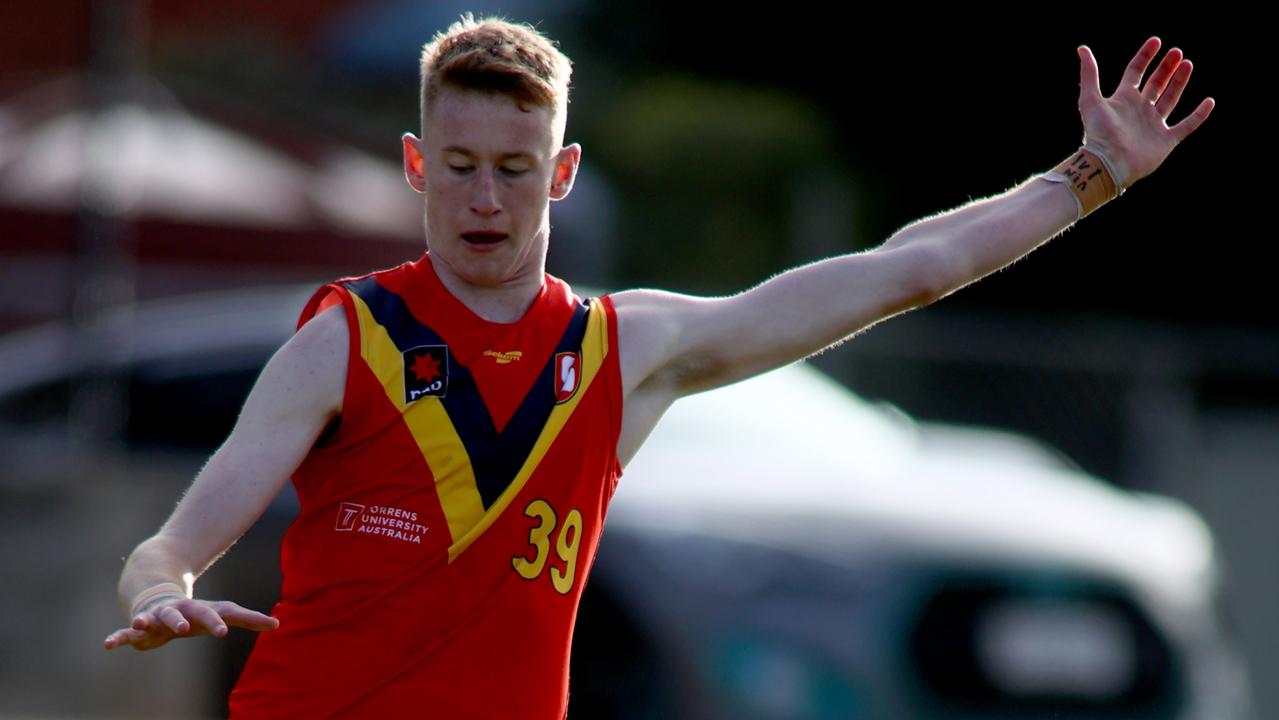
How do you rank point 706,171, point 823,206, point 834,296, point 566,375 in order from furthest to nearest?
point 706,171 < point 823,206 < point 834,296 < point 566,375

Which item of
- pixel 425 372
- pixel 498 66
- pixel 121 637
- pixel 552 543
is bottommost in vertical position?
pixel 121 637

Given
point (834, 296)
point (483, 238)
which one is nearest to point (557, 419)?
point (483, 238)

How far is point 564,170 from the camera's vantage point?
3.40 metres

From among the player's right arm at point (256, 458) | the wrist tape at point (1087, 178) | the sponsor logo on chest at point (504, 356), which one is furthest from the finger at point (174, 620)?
the wrist tape at point (1087, 178)

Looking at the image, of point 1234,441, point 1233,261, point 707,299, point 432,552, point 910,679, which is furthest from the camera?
point 1233,261

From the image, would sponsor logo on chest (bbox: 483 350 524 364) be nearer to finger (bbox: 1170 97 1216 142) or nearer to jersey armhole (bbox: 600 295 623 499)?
jersey armhole (bbox: 600 295 623 499)

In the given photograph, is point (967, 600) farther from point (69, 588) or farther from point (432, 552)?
point (432, 552)

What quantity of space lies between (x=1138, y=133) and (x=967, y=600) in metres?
4.05

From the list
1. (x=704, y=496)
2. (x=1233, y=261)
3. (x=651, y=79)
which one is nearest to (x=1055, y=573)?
(x=704, y=496)

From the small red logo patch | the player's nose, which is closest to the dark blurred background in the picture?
the small red logo patch

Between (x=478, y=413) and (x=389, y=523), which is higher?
(x=478, y=413)

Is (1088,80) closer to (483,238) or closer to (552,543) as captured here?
(483,238)

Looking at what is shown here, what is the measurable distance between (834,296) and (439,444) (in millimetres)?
785

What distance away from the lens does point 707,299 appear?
11.6 ft
